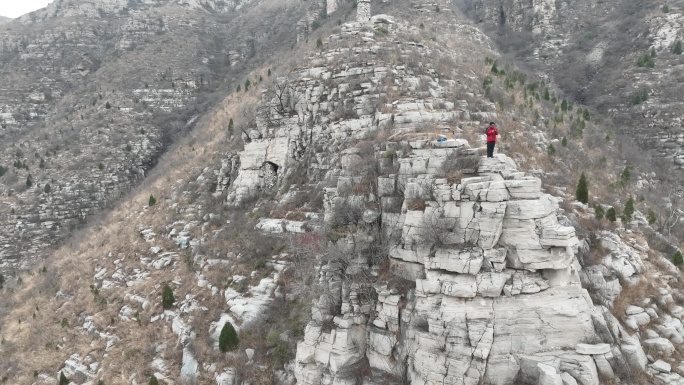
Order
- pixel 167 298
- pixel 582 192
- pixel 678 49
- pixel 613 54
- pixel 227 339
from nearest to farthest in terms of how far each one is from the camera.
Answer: pixel 227 339, pixel 582 192, pixel 167 298, pixel 678 49, pixel 613 54

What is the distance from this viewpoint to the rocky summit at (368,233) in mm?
11484

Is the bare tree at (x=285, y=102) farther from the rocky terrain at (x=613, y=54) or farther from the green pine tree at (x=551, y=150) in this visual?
the rocky terrain at (x=613, y=54)

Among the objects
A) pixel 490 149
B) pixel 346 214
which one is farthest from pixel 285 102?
pixel 490 149

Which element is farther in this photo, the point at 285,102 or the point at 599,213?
the point at 285,102

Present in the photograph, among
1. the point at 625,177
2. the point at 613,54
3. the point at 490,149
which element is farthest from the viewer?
the point at 613,54

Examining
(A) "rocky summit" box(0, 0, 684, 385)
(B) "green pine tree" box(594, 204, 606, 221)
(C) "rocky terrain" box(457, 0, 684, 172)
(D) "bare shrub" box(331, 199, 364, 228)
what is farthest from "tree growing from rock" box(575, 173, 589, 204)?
Result: (C) "rocky terrain" box(457, 0, 684, 172)

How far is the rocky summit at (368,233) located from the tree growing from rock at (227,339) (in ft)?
0.27

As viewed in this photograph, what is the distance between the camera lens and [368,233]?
48.0 ft

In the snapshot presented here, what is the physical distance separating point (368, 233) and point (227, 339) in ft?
23.4

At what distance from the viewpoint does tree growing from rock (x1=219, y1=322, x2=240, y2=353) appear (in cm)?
1603

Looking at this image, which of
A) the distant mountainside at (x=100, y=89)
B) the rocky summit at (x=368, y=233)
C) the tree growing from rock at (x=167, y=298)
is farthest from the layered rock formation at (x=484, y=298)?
the distant mountainside at (x=100, y=89)

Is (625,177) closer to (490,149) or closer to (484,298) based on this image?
(490,149)

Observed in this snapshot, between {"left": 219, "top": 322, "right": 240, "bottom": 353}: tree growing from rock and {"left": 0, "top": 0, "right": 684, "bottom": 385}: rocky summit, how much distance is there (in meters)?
0.08

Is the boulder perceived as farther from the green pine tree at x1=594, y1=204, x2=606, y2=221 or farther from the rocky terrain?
the rocky terrain
